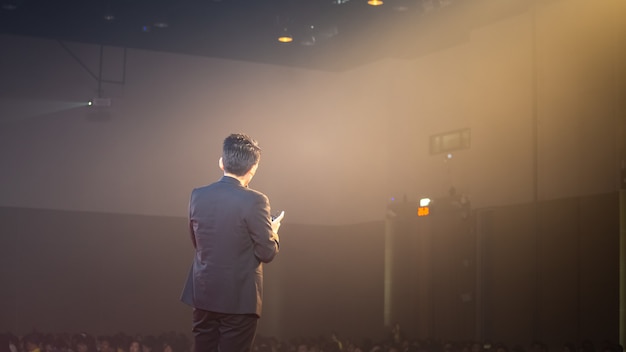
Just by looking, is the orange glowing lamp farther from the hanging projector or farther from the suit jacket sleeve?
the suit jacket sleeve

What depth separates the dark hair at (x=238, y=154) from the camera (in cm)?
336

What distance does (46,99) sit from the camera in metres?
13.1

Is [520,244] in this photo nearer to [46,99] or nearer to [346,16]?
[346,16]

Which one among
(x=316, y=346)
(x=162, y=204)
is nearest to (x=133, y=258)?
(x=162, y=204)

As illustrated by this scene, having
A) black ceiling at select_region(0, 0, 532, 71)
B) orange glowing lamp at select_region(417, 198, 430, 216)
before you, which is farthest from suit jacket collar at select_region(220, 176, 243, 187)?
orange glowing lamp at select_region(417, 198, 430, 216)

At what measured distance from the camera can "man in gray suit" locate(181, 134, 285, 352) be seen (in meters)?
3.29

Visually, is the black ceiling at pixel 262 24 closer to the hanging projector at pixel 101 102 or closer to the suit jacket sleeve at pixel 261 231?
the hanging projector at pixel 101 102

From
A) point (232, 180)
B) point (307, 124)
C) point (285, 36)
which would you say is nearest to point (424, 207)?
point (307, 124)

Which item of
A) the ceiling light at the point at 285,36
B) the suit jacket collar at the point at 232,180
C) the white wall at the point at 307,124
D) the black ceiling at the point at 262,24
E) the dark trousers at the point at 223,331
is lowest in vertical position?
the dark trousers at the point at 223,331

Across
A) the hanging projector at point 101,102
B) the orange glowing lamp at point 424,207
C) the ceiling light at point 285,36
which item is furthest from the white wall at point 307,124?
the ceiling light at point 285,36

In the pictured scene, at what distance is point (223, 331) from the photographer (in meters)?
3.30

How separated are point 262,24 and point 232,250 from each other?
908 centimetres

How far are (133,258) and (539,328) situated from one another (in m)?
6.12

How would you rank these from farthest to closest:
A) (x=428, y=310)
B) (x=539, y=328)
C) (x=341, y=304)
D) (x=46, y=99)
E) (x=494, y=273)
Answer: (x=341, y=304), (x=46, y=99), (x=428, y=310), (x=494, y=273), (x=539, y=328)
